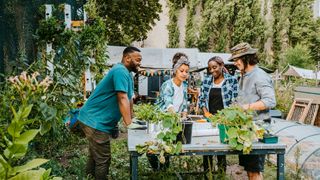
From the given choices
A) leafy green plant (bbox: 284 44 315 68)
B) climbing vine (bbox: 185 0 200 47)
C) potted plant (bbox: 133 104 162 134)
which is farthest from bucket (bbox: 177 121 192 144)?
→ climbing vine (bbox: 185 0 200 47)

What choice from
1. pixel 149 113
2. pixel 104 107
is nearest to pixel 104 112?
pixel 104 107

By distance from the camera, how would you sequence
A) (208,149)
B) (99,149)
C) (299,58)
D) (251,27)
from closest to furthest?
(208,149) < (99,149) < (299,58) < (251,27)

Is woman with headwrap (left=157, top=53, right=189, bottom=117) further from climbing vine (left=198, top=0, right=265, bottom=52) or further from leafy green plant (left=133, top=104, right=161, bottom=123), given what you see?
climbing vine (left=198, top=0, right=265, bottom=52)

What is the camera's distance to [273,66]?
3300 centimetres

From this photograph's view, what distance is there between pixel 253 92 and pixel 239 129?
2.89 feet

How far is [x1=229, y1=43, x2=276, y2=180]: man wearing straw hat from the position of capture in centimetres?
404

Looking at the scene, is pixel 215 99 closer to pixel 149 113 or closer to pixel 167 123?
pixel 149 113

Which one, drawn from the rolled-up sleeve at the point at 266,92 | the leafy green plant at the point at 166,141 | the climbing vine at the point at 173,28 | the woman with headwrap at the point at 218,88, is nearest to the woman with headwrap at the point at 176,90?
the woman with headwrap at the point at 218,88

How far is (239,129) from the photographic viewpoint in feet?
11.2

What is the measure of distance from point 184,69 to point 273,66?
98.2 ft

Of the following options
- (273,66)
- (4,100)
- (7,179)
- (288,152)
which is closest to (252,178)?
(288,152)

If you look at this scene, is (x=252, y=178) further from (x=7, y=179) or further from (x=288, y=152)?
(x=7, y=179)

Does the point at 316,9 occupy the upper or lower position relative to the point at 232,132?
upper

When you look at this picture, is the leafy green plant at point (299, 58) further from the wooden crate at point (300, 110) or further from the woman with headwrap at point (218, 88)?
the woman with headwrap at point (218, 88)
